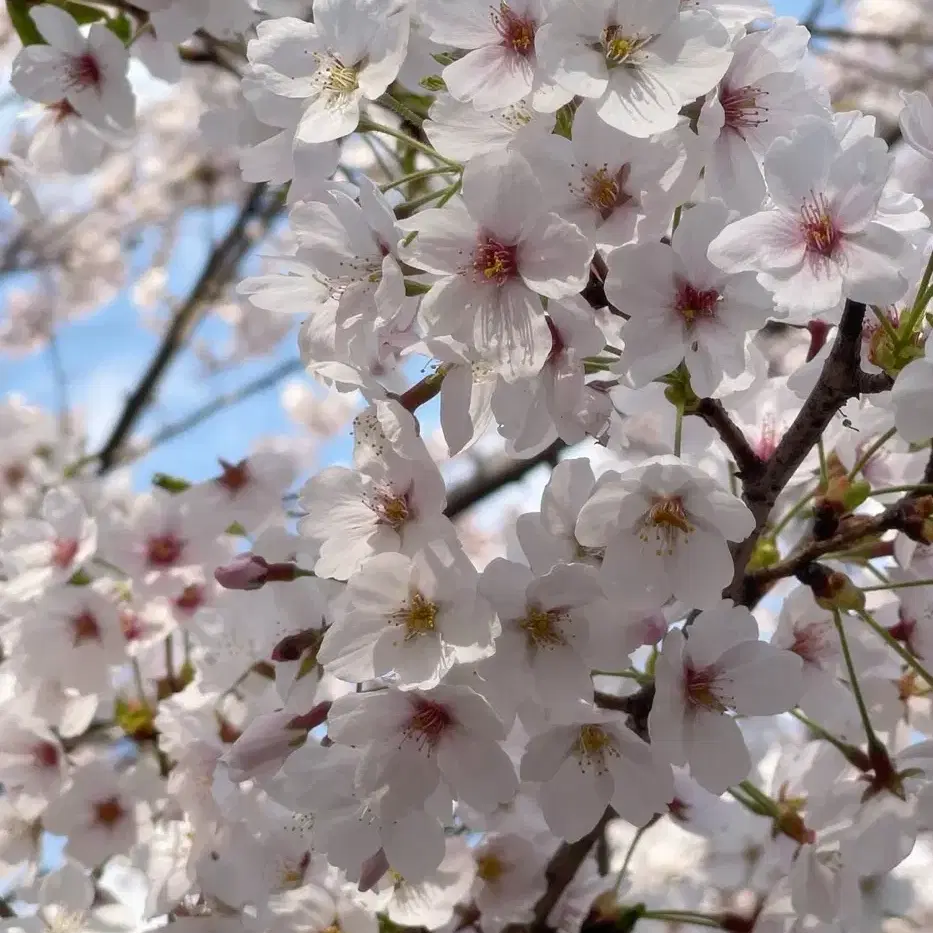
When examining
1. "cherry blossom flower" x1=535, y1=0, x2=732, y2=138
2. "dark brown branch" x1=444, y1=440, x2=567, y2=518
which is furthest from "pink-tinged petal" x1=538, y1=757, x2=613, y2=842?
"dark brown branch" x1=444, y1=440, x2=567, y2=518

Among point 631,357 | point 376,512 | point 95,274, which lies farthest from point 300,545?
point 95,274

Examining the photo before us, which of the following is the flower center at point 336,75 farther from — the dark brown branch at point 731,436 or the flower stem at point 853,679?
the flower stem at point 853,679

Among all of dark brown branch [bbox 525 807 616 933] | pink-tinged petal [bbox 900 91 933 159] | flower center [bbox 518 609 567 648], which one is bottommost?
dark brown branch [bbox 525 807 616 933]

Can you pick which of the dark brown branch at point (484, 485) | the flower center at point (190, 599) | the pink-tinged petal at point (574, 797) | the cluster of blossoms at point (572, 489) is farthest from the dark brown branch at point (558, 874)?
the dark brown branch at point (484, 485)

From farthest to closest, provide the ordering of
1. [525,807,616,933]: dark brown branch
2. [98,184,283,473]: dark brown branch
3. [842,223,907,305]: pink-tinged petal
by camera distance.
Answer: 1. [98,184,283,473]: dark brown branch
2. [525,807,616,933]: dark brown branch
3. [842,223,907,305]: pink-tinged petal

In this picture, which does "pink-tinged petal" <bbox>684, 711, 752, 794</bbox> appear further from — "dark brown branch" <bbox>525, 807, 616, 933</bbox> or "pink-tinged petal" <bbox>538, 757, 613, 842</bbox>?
"dark brown branch" <bbox>525, 807, 616, 933</bbox>
